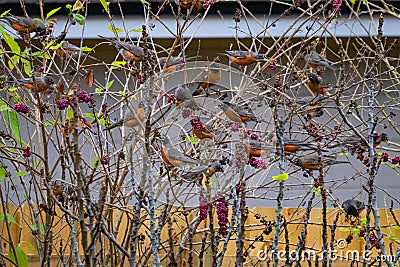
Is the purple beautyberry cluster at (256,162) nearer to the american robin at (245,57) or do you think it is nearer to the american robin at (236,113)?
the american robin at (236,113)

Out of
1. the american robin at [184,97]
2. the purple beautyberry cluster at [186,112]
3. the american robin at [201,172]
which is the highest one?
the american robin at [184,97]

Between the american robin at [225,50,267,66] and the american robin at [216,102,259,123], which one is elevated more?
the american robin at [225,50,267,66]

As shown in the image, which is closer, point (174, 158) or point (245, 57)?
point (174, 158)

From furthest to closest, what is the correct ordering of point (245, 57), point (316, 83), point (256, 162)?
point (245, 57)
point (316, 83)
point (256, 162)

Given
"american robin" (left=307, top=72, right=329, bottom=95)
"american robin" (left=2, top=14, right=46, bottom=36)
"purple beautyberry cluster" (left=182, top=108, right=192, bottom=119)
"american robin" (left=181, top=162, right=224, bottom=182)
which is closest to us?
"american robin" (left=181, top=162, right=224, bottom=182)

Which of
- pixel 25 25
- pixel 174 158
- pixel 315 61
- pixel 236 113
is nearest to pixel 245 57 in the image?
pixel 315 61

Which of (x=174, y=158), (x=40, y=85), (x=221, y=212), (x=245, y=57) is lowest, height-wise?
(x=221, y=212)

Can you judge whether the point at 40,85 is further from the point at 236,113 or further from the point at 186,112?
the point at 236,113

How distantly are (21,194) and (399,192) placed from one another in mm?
2706

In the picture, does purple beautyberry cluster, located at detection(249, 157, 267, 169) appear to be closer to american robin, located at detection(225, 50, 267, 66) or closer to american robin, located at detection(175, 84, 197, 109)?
american robin, located at detection(175, 84, 197, 109)

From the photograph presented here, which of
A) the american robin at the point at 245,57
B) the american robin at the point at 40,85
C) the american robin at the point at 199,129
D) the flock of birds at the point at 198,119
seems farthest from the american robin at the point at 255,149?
the american robin at the point at 40,85

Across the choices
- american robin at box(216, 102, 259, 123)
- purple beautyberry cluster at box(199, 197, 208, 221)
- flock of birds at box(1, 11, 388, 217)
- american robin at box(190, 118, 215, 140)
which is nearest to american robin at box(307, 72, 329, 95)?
flock of birds at box(1, 11, 388, 217)

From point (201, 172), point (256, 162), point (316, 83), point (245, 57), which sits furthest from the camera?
point (245, 57)

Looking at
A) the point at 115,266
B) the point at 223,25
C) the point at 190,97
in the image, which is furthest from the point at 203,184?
the point at 223,25
